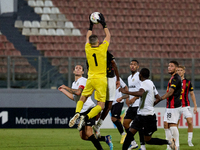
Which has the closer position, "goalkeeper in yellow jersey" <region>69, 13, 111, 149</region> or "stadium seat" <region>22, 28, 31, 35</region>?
"goalkeeper in yellow jersey" <region>69, 13, 111, 149</region>

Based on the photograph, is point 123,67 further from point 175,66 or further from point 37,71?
point 175,66

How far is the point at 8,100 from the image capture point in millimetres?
14500

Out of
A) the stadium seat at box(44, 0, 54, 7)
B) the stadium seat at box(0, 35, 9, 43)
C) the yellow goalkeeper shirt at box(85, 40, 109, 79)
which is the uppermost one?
the stadium seat at box(44, 0, 54, 7)

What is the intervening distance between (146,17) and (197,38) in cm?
297

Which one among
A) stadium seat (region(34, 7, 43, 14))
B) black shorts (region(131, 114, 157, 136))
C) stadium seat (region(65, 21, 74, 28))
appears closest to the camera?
black shorts (region(131, 114, 157, 136))

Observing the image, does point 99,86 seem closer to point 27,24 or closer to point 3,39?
point 3,39

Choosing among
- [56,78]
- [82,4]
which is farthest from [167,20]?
[56,78]

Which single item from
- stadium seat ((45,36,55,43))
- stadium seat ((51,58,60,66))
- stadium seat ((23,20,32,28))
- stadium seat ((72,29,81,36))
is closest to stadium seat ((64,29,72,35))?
stadium seat ((72,29,81,36))

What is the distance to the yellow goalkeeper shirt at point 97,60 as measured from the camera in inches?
231

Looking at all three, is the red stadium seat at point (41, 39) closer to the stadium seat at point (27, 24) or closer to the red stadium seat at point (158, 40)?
the stadium seat at point (27, 24)

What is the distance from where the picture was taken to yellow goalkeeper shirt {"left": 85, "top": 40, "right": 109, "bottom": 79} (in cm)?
586

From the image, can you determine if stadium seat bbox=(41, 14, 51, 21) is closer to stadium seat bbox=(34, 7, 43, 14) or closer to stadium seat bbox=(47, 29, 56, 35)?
stadium seat bbox=(34, 7, 43, 14)

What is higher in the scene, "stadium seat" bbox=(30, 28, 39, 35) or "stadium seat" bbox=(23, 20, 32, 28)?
"stadium seat" bbox=(23, 20, 32, 28)

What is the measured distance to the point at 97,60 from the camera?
5.87 meters
